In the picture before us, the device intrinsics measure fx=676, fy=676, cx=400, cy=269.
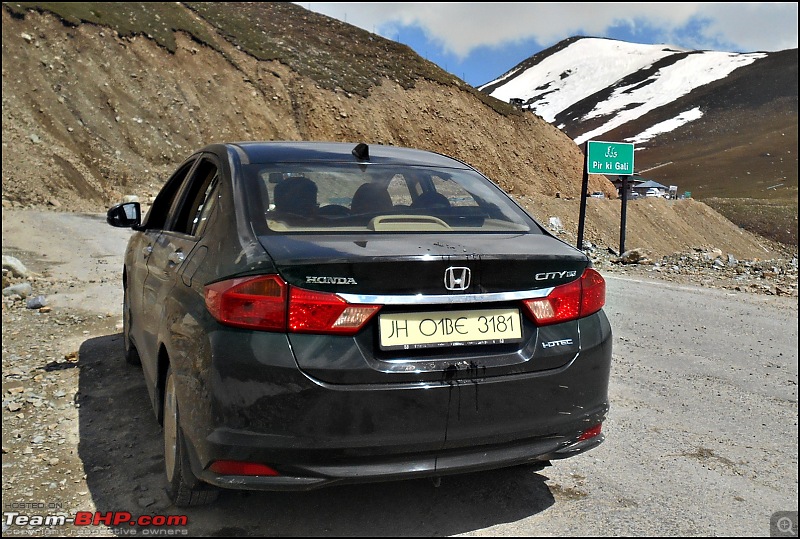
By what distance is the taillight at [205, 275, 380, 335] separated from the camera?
7.88 feet

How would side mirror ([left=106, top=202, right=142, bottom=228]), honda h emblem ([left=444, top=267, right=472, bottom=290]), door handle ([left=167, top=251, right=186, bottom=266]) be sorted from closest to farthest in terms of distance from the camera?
honda h emblem ([left=444, top=267, right=472, bottom=290]), door handle ([left=167, top=251, right=186, bottom=266]), side mirror ([left=106, top=202, right=142, bottom=228])

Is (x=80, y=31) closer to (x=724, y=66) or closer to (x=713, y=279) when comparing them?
(x=713, y=279)

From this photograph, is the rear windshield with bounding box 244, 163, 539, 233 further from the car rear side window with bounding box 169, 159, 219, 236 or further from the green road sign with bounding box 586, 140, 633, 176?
the green road sign with bounding box 586, 140, 633, 176

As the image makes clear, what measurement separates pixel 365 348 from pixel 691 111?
14536cm

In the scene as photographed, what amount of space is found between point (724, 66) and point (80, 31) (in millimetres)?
152316

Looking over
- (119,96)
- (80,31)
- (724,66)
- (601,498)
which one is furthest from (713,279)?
(724,66)

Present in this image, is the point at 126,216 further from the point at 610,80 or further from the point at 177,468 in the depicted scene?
the point at 610,80

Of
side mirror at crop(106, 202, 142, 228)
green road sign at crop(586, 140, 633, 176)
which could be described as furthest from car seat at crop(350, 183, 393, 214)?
green road sign at crop(586, 140, 633, 176)

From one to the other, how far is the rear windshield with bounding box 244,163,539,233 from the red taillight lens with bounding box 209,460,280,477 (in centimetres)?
93

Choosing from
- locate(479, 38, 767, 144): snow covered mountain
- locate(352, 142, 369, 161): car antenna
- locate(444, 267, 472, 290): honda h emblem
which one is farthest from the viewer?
locate(479, 38, 767, 144): snow covered mountain

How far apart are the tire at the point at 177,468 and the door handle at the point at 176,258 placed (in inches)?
20.2

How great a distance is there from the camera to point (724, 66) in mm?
151875

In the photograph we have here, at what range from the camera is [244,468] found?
247cm

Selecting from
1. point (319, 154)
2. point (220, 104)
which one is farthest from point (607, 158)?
point (319, 154)
